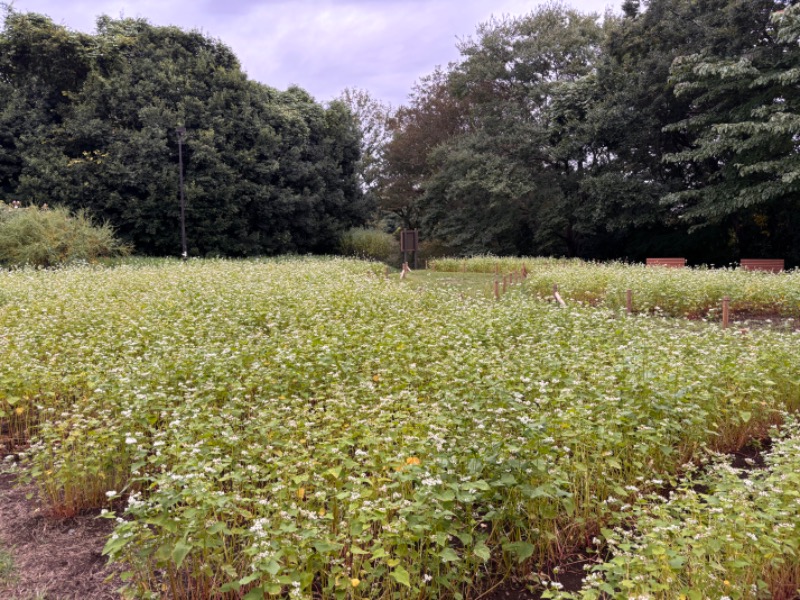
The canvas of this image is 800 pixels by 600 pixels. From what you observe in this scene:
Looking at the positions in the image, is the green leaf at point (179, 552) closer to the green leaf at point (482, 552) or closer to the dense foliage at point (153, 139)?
the green leaf at point (482, 552)

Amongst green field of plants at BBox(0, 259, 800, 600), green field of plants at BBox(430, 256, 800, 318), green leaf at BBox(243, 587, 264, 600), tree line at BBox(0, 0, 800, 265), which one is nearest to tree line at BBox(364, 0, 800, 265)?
tree line at BBox(0, 0, 800, 265)

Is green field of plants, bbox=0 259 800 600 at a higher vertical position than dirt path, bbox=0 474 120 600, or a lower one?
higher

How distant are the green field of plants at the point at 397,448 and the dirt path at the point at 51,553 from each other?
16cm

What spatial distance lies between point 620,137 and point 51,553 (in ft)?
87.0

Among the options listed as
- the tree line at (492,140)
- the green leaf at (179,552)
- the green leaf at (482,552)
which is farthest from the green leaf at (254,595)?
the tree line at (492,140)

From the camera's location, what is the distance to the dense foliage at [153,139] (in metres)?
25.6

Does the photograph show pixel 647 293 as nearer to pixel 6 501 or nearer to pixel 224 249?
pixel 6 501

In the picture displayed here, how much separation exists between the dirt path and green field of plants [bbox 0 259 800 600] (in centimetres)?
16

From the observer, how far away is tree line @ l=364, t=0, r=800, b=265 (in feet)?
64.2

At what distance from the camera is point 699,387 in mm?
4617

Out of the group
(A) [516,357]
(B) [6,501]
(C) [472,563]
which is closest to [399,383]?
(A) [516,357]

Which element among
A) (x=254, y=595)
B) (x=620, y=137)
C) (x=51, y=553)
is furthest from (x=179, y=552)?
(x=620, y=137)

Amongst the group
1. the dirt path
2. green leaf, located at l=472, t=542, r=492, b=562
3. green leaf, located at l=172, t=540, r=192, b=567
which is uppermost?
green leaf, located at l=172, t=540, r=192, b=567

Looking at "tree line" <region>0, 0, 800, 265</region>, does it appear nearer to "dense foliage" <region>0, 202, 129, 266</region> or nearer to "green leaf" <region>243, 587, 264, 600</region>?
"dense foliage" <region>0, 202, 129, 266</region>
